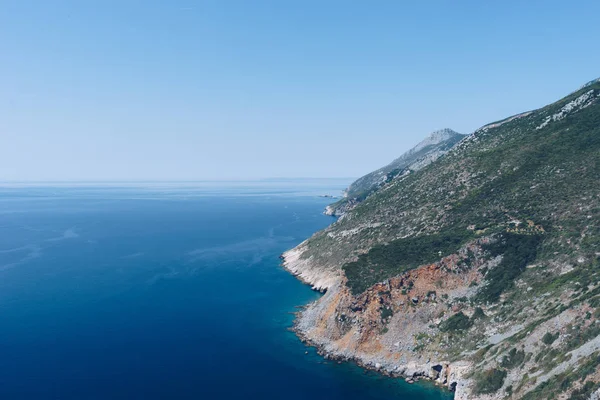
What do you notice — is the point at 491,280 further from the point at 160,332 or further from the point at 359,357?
the point at 160,332

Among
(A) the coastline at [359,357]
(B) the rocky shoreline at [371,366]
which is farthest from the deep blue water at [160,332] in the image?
(A) the coastline at [359,357]

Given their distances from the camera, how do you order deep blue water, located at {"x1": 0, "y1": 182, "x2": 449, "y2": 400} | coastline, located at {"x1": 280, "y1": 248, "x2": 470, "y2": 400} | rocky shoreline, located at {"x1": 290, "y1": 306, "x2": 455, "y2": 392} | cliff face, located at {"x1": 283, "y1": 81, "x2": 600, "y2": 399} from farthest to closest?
1. rocky shoreline, located at {"x1": 290, "y1": 306, "x2": 455, "y2": 392}
2. deep blue water, located at {"x1": 0, "y1": 182, "x2": 449, "y2": 400}
3. coastline, located at {"x1": 280, "y1": 248, "x2": 470, "y2": 400}
4. cliff face, located at {"x1": 283, "y1": 81, "x2": 600, "y2": 399}

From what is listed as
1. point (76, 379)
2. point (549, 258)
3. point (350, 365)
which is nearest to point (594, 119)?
point (549, 258)

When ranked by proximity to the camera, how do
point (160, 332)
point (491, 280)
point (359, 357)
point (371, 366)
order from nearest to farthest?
point (371, 366), point (359, 357), point (491, 280), point (160, 332)

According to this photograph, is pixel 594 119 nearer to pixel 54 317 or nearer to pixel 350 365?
pixel 350 365

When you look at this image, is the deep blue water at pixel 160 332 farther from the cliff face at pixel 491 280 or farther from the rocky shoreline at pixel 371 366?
the cliff face at pixel 491 280

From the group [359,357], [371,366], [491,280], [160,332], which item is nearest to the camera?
[371,366]

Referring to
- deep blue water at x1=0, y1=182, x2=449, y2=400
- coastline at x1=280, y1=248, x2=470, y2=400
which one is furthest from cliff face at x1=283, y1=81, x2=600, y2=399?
deep blue water at x1=0, y1=182, x2=449, y2=400

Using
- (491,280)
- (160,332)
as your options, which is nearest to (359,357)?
(491,280)

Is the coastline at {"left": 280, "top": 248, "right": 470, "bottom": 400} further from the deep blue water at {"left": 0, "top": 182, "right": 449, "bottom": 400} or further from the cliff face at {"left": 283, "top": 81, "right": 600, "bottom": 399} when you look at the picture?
the deep blue water at {"left": 0, "top": 182, "right": 449, "bottom": 400}
